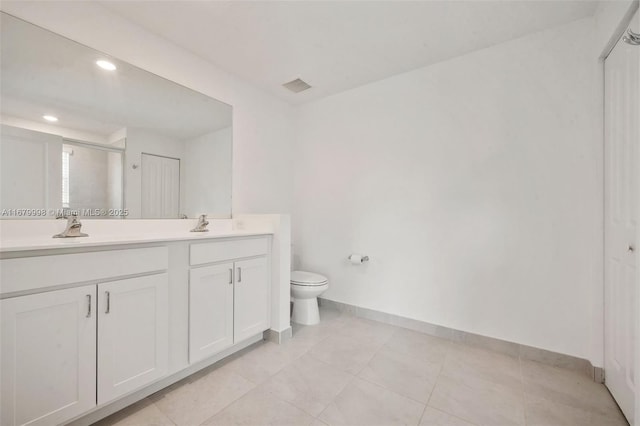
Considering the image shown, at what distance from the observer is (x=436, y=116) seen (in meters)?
2.19

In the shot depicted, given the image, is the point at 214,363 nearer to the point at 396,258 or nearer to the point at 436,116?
the point at 396,258

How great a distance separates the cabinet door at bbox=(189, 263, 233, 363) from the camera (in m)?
1.54

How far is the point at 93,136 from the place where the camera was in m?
1.59

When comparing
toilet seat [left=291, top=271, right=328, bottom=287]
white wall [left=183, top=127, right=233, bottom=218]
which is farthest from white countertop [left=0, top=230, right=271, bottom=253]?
toilet seat [left=291, top=271, right=328, bottom=287]

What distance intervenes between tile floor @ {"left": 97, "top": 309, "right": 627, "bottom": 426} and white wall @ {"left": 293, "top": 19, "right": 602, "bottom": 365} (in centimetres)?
32

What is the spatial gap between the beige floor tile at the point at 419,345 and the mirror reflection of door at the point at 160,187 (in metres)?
1.92

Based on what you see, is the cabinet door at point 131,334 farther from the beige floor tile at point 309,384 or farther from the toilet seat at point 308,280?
the toilet seat at point 308,280

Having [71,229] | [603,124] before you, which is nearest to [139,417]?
[71,229]

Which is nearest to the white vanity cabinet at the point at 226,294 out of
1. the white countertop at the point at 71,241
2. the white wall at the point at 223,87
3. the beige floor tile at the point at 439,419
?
the white countertop at the point at 71,241

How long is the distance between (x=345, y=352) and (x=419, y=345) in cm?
59

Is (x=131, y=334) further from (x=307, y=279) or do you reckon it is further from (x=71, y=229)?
(x=307, y=279)

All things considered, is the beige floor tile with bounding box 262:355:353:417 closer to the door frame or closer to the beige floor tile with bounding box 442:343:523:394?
the beige floor tile with bounding box 442:343:523:394

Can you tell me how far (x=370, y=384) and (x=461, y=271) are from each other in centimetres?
111

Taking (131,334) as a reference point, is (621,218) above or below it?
above
